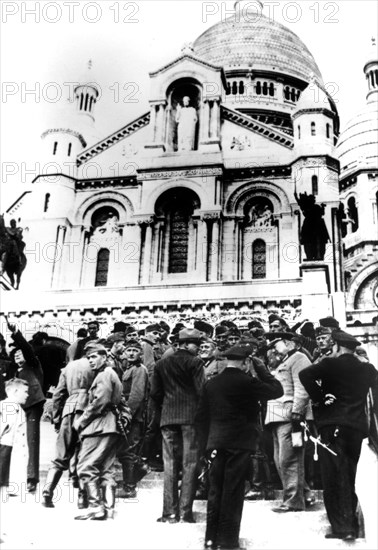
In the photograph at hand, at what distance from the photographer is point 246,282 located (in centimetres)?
1698

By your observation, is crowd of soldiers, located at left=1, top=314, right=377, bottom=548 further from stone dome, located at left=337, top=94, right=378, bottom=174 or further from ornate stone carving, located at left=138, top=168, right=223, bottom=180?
stone dome, located at left=337, top=94, right=378, bottom=174

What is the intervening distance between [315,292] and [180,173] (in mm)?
9166

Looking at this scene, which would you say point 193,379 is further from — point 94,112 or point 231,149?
point 94,112

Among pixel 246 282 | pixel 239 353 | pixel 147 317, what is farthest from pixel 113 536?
pixel 246 282

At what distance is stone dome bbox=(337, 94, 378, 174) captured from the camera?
29.1m

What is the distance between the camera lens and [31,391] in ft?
30.0

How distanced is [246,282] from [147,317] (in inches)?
98.6

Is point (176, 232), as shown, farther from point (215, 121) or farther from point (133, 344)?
point (133, 344)

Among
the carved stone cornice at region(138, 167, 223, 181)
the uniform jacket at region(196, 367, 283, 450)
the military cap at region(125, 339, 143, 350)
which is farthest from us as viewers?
the carved stone cornice at region(138, 167, 223, 181)

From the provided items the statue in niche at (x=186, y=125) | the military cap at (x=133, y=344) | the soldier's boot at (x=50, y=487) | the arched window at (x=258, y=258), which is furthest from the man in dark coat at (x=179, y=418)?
the statue in niche at (x=186, y=125)

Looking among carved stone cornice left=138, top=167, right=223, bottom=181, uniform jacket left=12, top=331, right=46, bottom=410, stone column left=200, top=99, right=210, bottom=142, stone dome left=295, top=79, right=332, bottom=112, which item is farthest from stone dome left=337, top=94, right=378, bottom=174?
uniform jacket left=12, top=331, right=46, bottom=410

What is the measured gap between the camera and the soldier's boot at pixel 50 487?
7961 mm

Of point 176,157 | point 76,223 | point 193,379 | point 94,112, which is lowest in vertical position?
point 193,379

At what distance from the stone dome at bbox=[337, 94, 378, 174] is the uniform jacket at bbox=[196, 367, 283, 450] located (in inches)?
888
